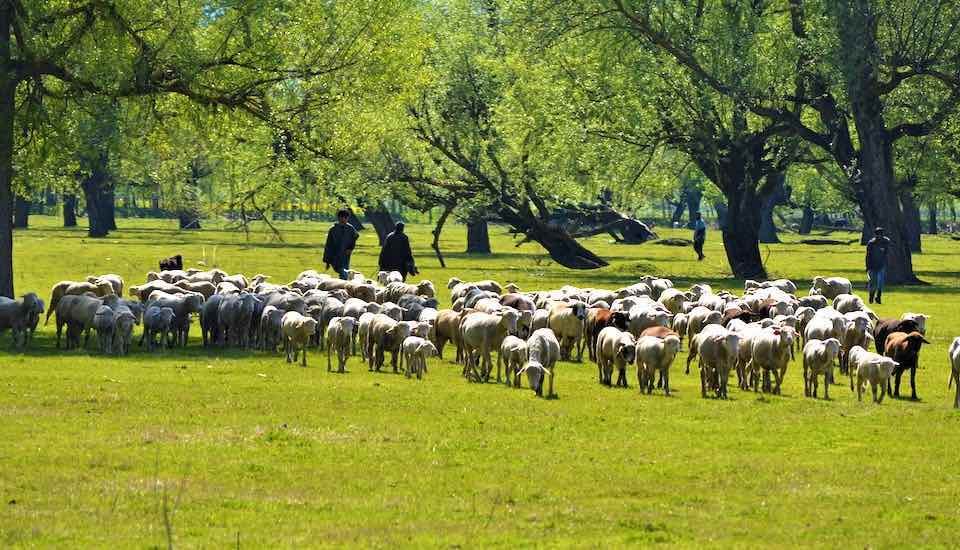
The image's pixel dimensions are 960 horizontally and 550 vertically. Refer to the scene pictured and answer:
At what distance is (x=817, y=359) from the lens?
2298cm

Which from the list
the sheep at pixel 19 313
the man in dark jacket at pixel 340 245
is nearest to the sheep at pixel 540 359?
the sheep at pixel 19 313

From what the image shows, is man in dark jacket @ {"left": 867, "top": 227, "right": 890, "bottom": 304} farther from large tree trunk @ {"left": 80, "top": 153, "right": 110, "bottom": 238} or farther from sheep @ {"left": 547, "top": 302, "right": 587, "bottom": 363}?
large tree trunk @ {"left": 80, "top": 153, "right": 110, "bottom": 238}

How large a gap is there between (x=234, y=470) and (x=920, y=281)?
132ft

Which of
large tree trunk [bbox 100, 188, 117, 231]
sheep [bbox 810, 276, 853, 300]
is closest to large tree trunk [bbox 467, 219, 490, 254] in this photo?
large tree trunk [bbox 100, 188, 117, 231]

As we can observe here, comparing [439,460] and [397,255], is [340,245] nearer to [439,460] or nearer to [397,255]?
[397,255]

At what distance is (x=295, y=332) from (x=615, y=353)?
5.68 m

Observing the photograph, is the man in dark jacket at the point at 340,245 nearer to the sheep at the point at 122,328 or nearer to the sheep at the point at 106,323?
the sheep at the point at 122,328

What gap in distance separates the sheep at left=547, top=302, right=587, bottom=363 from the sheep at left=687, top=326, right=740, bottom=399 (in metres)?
4.66

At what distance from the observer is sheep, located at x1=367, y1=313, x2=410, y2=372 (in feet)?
85.4

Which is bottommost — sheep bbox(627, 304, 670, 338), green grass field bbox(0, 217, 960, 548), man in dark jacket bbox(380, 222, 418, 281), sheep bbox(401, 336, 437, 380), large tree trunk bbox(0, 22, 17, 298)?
green grass field bbox(0, 217, 960, 548)

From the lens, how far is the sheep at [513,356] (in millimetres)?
23609

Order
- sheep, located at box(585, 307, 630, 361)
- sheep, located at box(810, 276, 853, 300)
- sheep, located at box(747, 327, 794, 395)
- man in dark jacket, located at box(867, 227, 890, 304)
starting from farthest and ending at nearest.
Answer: man in dark jacket, located at box(867, 227, 890, 304)
sheep, located at box(810, 276, 853, 300)
sheep, located at box(585, 307, 630, 361)
sheep, located at box(747, 327, 794, 395)

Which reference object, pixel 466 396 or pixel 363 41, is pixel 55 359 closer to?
pixel 466 396

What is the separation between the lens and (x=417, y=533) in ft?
42.0
